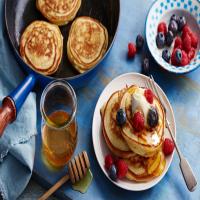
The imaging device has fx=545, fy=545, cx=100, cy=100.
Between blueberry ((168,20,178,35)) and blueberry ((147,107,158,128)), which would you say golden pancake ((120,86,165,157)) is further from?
blueberry ((168,20,178,35))

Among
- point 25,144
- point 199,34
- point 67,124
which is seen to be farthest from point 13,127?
point 199,34

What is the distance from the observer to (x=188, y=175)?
193 centimetres

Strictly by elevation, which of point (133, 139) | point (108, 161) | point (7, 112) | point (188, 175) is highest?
point (7, 112)

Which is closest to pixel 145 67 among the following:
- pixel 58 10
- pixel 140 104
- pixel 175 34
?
pixel 175 34

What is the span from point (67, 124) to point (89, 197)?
309 mm

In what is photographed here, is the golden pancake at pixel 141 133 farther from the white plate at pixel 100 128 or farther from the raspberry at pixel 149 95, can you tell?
the white plate at pixel 100 128

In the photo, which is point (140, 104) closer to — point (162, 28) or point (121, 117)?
point (121, 117)

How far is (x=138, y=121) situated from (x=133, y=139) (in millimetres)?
63

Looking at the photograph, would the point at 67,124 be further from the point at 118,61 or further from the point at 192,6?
the point at 192,6

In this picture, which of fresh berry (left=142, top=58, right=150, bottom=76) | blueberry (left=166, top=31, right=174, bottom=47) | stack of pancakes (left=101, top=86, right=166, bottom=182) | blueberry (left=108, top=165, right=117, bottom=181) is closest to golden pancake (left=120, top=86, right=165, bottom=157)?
stack of pancakes (left=101, top=86, right=166, bottom=182)

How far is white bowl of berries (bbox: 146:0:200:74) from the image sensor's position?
2.10m

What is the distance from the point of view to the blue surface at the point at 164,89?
77.6 inches

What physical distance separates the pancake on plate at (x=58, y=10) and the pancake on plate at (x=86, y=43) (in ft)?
0.13

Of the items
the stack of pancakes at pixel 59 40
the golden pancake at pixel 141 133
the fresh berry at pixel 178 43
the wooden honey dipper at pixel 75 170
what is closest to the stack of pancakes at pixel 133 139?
the golden pancake at pixel 141 133
